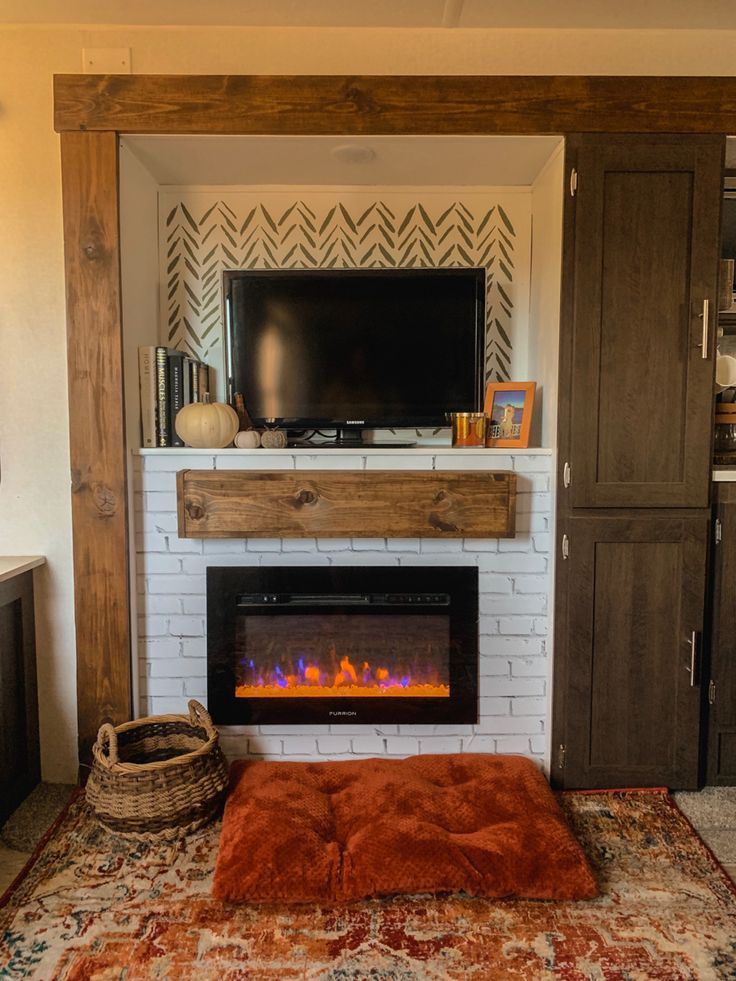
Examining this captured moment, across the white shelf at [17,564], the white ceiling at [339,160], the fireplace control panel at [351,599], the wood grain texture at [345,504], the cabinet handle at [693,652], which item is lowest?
the cabinet handle at [693,652]

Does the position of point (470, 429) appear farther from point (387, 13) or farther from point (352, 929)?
point (352, 929)

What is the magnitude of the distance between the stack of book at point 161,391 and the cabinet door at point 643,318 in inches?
50.9

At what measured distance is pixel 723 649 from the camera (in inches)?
89.3

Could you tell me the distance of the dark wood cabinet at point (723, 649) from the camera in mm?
2221

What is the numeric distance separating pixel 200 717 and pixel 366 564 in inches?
28.5

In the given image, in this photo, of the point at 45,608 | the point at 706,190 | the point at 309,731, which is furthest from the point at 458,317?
the point at 45,608

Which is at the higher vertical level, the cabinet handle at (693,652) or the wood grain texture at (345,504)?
the wood grain texture at (345,504)

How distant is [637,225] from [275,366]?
4.18ft

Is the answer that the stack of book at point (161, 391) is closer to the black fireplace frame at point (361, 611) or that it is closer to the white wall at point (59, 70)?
the white wall at point (59, 70)

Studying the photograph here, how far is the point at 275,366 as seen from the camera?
95.7 inches

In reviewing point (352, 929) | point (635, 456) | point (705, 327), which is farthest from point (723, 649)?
point (352, 929)

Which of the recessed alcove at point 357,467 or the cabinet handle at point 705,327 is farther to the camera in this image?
the recessed alcove at point 357,467

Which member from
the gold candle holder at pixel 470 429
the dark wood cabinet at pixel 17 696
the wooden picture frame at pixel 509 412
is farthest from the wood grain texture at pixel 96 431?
the wooden picture frame at pixel 509 412

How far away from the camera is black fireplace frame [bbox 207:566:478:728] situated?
7.57 ft
